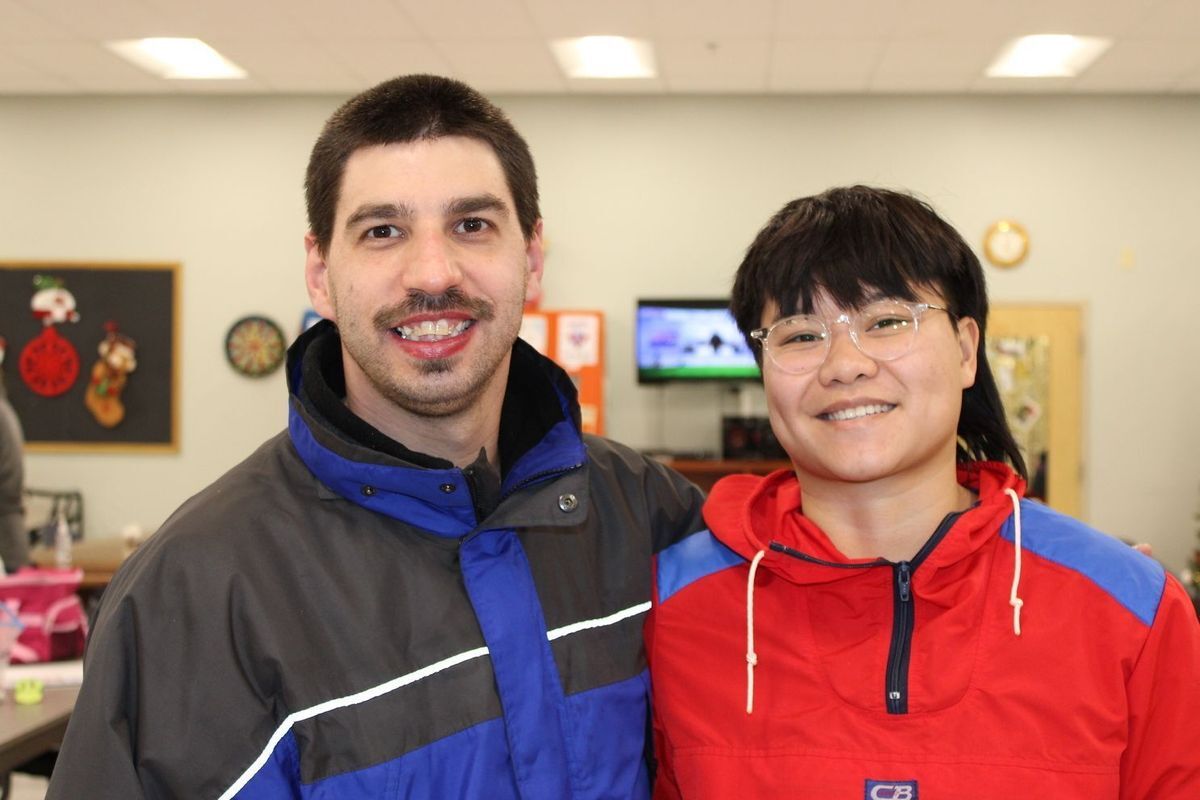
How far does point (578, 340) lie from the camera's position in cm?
725

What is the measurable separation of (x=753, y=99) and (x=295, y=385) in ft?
20.7

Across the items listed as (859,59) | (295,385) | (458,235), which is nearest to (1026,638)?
(458,235)

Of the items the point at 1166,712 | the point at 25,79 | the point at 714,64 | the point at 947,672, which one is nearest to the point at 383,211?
the point at 947,672

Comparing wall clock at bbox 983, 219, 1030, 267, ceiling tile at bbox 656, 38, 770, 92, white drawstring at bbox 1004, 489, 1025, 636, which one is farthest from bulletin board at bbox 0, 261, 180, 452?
white drawstring at bbox 1004, 489, 1025, 636

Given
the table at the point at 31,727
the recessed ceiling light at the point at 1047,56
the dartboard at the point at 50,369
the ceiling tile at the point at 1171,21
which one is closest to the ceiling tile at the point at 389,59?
the dartboard at the point at 50,369

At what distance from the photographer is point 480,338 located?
1.56 meters

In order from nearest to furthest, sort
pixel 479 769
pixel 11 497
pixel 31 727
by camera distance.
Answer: pixel 479 769, pixel 31 727, pixel 11 497

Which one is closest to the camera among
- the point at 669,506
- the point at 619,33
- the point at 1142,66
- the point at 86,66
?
the point at 669,506

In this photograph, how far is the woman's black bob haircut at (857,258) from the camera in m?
1.62

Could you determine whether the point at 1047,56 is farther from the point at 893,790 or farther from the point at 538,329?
the point at 893,790

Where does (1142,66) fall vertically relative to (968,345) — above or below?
above

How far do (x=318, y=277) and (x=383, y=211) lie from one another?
20cm

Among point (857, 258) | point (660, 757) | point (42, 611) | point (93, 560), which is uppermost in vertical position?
point (857, 258)

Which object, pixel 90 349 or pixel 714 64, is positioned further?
pixel 90 349
